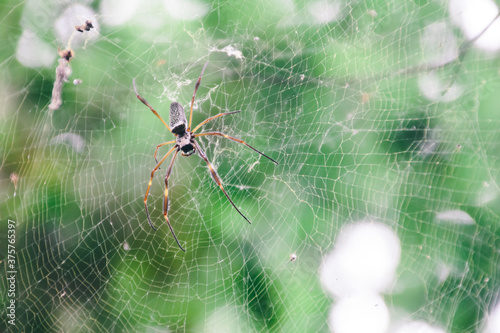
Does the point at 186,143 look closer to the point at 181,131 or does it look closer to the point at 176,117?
the point at 181,131

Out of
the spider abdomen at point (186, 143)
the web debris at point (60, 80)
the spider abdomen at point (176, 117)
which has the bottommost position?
the web debris at point (60, 80)

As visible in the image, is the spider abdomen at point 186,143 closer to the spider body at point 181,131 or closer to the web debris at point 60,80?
the spider body at point 181,131

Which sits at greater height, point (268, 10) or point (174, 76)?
point (268, 10)

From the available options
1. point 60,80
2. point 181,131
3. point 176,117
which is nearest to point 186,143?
point 181,131

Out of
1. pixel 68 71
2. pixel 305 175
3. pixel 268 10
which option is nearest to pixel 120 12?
pixel 68 71

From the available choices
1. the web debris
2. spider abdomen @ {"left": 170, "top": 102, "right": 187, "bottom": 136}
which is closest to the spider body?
spider abdomen @ {"left": 170, "top": 102, "right": 187, "bottom": 136}

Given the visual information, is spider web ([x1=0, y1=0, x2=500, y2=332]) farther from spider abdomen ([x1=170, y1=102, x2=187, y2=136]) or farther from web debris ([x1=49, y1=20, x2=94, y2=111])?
spider abdomen ([x1=170, y1=102, x2=187, y2=136])

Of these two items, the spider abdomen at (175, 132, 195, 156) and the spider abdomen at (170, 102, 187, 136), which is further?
the spider abdomen at (175, 132, 195, 156)

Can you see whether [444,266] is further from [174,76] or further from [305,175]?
[174,76]

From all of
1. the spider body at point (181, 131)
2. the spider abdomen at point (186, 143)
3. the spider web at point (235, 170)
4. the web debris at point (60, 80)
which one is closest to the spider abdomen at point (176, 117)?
the spider body at point (181, 131)
